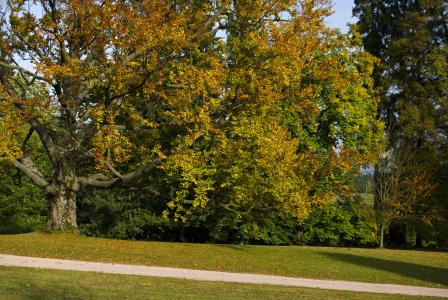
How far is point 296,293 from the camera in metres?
12.9

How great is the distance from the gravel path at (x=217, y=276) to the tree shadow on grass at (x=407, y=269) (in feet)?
7.58

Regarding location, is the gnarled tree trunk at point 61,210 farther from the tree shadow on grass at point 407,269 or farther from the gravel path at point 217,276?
the tree shadow on grass at point 407,269

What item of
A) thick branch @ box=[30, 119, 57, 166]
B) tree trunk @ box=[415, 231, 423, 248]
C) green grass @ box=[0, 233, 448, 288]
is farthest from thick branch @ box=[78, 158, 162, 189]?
tree trunk @ box=[415, 231, 423, 248]

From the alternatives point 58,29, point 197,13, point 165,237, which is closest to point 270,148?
point 197,13

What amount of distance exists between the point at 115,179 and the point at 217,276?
1092 centimetres

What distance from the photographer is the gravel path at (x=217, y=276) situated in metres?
14.7

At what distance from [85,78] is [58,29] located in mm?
2016

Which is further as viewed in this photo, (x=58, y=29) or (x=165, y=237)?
(x=165, y=237)

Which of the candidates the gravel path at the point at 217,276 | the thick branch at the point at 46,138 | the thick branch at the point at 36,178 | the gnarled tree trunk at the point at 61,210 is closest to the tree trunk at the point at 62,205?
the gnarled tree trunk at the point at 61,210

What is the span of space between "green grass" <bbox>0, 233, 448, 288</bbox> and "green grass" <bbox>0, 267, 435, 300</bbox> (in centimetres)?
362

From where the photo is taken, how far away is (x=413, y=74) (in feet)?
128

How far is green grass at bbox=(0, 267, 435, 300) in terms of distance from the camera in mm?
10602

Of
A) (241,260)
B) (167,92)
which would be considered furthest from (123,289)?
(167,92)

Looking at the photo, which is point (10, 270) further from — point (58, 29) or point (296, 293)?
point (58, 29)
